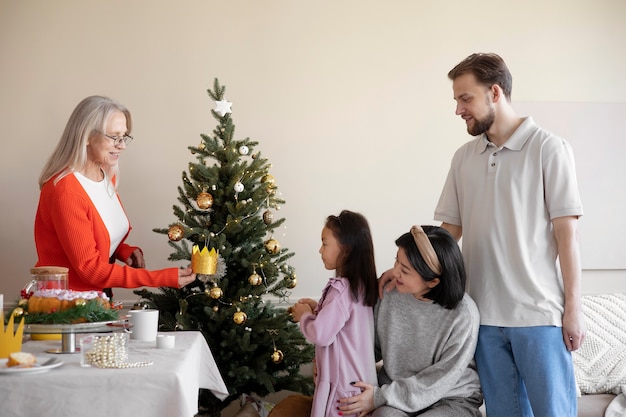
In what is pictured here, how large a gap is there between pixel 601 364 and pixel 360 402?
56.6 inches

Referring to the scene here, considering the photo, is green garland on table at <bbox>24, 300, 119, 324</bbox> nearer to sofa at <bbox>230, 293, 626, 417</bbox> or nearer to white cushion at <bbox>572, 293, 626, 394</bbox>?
sofa at <bbox>230, 293, 626, 417</bbox>

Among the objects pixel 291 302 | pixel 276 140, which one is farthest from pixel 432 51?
pixel 291 302

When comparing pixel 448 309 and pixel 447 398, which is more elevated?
pixel 448 309

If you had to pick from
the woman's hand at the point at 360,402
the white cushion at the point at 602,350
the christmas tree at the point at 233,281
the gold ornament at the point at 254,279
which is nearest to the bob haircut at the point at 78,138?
the christmas tree at the point at 233,281

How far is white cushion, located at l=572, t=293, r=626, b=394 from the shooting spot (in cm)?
340

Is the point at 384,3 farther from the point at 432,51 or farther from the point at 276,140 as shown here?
the point at 276,140

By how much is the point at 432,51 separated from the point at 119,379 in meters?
3.02

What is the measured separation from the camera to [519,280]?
2568 mm

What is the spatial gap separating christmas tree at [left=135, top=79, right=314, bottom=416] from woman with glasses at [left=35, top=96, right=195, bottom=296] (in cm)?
28

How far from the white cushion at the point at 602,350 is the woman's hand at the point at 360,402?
124cm

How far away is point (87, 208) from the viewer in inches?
117

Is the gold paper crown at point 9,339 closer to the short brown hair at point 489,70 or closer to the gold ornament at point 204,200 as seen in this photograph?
the gold ornament at point 204,200

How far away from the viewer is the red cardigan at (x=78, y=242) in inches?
114

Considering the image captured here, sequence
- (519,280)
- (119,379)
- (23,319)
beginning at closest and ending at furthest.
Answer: (119,379) → (23,319) → (519,280)
